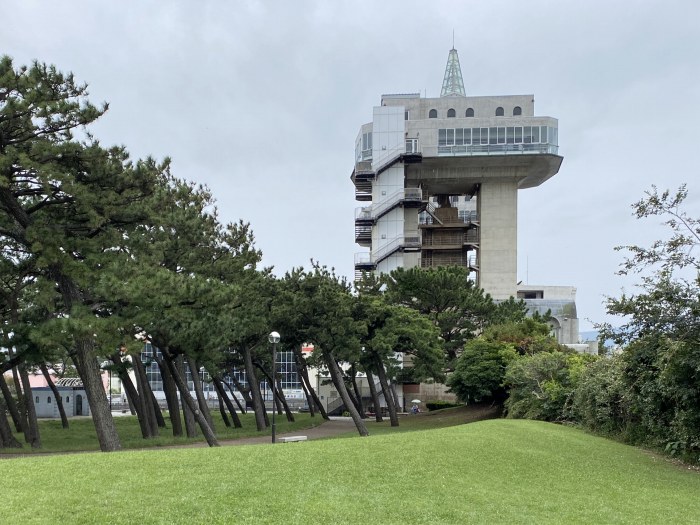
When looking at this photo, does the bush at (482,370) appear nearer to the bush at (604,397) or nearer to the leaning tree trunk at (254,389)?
the bush at (604,397)

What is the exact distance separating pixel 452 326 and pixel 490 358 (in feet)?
34.6

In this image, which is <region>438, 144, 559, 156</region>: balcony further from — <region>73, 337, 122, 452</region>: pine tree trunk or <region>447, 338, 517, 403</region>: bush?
<region>73, 337, 122, 452</region>: pine tree trunk

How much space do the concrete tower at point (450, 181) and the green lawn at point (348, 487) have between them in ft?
143

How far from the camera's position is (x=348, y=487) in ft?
29.5

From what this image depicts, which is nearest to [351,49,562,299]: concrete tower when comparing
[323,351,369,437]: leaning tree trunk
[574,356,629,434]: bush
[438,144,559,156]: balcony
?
[438,144,559,156]: balcony

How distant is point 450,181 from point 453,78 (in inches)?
902

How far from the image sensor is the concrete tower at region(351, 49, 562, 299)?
56.2 m

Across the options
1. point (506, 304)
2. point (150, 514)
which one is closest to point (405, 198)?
point (506, 304)

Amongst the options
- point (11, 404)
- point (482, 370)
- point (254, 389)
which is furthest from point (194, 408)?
point (482, 370)

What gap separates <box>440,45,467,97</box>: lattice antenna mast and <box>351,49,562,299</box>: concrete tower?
13.1 meters

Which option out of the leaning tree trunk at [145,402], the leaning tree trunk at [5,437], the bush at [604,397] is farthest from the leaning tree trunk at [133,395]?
the bush at [604,397]

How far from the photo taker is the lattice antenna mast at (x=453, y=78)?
3005 inches

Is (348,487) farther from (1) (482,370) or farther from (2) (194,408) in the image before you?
(1) (482,370)

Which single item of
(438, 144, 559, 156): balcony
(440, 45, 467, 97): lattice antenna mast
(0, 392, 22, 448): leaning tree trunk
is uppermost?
(440, 45, 467, 97): lattice antenna mast
